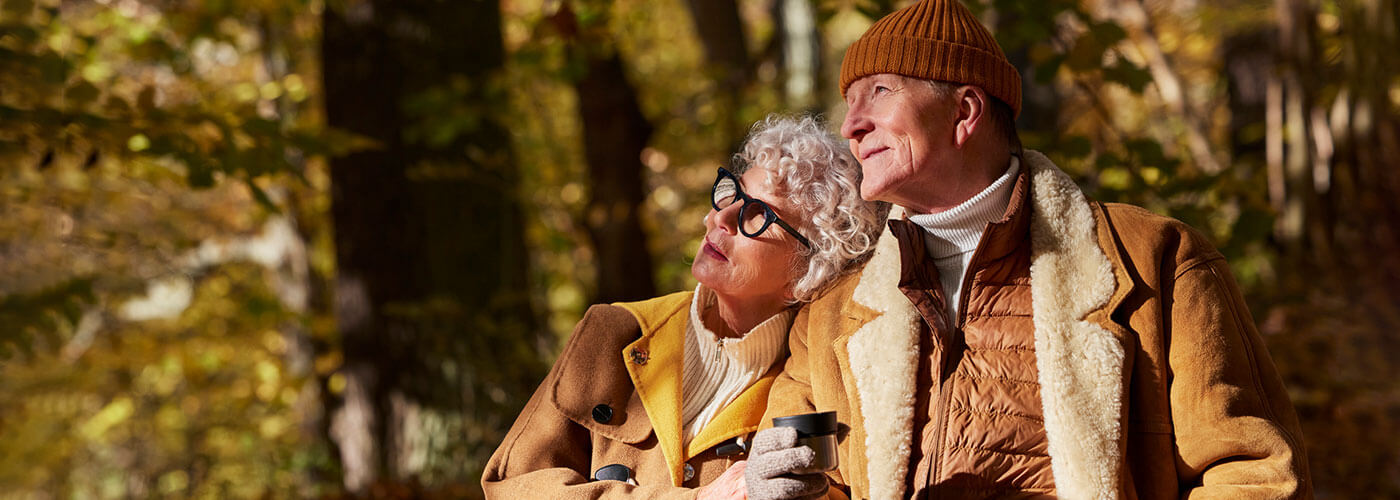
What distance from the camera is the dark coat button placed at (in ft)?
9.46

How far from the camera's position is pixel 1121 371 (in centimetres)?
230

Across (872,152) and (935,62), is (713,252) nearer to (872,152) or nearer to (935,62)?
(872,152)

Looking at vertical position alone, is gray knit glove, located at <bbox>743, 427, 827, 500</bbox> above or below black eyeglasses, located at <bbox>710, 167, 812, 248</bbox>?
below

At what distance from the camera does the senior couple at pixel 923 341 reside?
7.50ft

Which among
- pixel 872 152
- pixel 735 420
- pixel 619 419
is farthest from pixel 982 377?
pixel 619 419

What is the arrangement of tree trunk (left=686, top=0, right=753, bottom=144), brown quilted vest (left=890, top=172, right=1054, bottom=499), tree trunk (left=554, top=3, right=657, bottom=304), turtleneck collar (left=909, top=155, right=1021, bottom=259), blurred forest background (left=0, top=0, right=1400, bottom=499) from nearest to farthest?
brown quilted vest (left=890, top=172, right=1054, bottom=499)
turtleneck collar (left=909, top=155, right=1021, bottom=259)
blurred forest background (left=0, top=0, right=1400, bottom=499)
tree trunk (left=554, top=3, right=657, bottom=304)
tree trunk (left=686, top=0, right=753, bottom=144)

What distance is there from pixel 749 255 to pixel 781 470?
718 mm

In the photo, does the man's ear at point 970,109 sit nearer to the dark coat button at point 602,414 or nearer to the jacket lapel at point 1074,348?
the jacket lapel at point 1074,348

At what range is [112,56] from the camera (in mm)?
11469

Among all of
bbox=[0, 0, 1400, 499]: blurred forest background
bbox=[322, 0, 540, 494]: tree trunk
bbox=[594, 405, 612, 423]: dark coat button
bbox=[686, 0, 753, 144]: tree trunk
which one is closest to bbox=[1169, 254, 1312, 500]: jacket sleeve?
bbox=[594, 405, 612, 423]: dark coat button

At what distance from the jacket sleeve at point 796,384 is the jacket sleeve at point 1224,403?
71 cm

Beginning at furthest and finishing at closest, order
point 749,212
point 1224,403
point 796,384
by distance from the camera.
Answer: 1. point 749,212
2. point 796,384
3. point 1224,403

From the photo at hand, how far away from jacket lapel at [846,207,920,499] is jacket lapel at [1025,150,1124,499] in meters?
0.26

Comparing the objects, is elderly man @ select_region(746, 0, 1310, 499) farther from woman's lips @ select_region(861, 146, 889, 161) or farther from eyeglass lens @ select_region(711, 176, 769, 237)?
eyeglass lens @ select_region(711, 176, 769, 237)
